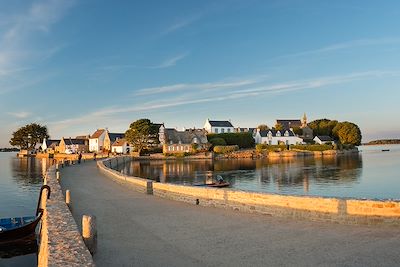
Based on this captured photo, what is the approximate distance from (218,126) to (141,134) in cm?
3890

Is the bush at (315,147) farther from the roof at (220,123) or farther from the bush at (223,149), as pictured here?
the roof at (220,123)

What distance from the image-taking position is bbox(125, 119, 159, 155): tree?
9631cm

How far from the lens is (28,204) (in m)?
26.8

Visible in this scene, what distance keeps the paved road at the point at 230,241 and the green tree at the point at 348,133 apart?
11877cm

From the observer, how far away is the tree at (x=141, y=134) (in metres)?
96.3

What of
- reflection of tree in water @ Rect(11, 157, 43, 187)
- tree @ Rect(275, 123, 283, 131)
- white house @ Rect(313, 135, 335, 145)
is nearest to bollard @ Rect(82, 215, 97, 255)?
reflection of tree in water @ Rect(11, 157, 43, 187)

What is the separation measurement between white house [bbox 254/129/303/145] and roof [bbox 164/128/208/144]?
72.1 ft

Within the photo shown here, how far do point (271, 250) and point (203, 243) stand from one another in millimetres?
2052

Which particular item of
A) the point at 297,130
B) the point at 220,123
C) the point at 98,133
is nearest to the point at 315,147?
the point at 297,130

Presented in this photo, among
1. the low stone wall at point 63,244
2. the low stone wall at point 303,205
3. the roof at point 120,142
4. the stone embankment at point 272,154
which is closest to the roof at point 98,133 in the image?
the roof at point 120,142

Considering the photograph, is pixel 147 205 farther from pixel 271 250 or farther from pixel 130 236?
pixel 271 250

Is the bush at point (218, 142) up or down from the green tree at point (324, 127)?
down

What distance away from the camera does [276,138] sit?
119562mm

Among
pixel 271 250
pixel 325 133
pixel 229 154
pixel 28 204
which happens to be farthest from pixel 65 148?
pixel 271 250
